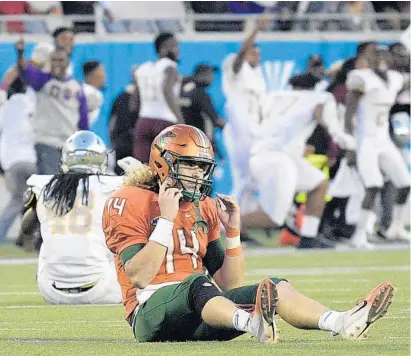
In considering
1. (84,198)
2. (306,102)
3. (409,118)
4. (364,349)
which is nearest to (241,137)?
(306,102)

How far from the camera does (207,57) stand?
19.0 meters

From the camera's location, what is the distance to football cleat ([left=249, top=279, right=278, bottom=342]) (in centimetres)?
664

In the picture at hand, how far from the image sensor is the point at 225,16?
63.0 ft

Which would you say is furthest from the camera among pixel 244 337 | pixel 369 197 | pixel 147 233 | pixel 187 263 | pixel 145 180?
pixel 369 197

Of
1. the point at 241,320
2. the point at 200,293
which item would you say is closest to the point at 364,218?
the point at 200,293

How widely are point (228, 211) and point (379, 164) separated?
9.72 metres

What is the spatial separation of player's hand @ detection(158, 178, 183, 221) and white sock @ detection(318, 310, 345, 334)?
85 cm

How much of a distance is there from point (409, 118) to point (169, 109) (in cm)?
353

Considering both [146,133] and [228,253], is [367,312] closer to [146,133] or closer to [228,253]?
[228,253]

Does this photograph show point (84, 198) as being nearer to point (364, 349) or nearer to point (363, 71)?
point (364, 349)

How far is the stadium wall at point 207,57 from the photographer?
18422 millimetres

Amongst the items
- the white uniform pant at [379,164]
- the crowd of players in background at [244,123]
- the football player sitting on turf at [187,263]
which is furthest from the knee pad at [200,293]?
the white uniform pant at [379,164]

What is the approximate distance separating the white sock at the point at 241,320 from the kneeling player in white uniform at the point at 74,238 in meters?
3.03

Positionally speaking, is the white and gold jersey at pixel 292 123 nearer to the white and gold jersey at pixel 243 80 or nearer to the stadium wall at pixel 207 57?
the white and gold jersey at pixel 243 80
